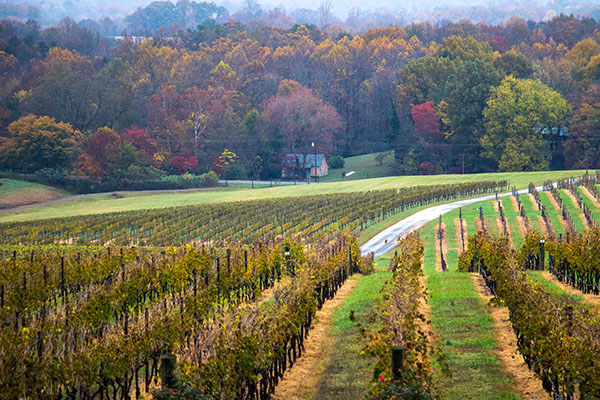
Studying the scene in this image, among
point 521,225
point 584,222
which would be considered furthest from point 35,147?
point 584,222

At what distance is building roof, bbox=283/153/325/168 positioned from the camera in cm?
9538

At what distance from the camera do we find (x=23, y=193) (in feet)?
243

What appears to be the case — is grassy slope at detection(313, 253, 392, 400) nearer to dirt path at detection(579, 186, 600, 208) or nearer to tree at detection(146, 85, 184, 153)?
dirt path at detection(579, 186, 600, 208)

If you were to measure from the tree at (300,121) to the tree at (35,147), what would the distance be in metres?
29.3

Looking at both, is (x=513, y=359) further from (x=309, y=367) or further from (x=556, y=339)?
(x=309, y=367)

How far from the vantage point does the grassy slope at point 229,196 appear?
64625 millimetres

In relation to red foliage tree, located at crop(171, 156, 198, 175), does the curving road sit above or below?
below

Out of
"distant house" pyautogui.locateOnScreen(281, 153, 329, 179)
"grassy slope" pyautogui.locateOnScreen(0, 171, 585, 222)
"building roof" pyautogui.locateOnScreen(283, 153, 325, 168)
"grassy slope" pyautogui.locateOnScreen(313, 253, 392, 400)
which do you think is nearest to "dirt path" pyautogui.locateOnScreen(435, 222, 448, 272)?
"grassy slope" pyautogui.locateOnScreen(313, 253, 392, 400)

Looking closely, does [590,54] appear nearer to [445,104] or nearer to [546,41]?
[546,41]

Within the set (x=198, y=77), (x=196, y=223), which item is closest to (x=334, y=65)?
(x=198, y=77)

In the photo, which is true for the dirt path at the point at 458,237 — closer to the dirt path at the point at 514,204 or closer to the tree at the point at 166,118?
the dirt path at the point at 514,204

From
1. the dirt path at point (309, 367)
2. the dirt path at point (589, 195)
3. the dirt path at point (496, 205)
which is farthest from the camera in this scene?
the dirt path at point (496, 205)

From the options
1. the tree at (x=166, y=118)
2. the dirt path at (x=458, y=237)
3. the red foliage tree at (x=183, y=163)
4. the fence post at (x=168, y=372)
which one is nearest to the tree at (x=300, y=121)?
the tree at (x=166, y=118)

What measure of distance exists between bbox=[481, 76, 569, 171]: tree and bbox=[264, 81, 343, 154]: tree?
81.0 ft
